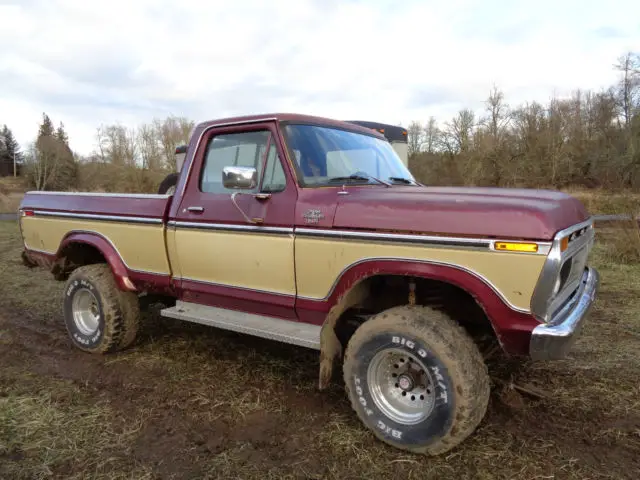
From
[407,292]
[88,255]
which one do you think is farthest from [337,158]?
[88,255]

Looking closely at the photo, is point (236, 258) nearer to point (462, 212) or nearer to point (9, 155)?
point (462, 212)

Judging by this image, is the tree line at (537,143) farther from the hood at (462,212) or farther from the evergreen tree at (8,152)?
the evergreen tree at (8,152)

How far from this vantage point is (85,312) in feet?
15.9

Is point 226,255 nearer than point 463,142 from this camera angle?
Yes

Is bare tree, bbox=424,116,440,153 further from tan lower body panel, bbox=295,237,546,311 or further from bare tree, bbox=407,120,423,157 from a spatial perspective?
tan lower body panel, bbox=295,237,546,311

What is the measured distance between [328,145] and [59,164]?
44.5 m

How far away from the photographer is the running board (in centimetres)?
331

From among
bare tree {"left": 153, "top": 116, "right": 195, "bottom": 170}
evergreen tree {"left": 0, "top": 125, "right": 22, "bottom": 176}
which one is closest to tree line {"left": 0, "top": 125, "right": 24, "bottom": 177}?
→ evergreen tree {"left": 0, "top": 125, "right": 22, "bottom": 176}

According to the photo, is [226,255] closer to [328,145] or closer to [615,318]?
[328,145]

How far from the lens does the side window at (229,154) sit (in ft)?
12.1

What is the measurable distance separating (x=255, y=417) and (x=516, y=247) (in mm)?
2135

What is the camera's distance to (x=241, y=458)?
114 inches

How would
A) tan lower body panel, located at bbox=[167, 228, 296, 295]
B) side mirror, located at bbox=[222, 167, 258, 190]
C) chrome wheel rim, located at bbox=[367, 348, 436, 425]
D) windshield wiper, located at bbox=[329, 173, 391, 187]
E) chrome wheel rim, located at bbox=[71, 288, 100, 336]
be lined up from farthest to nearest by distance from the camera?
chrome wheel rim, located at bbox=[71, 288, 100, 336]
windshield wiper, located at bbox=[329, 173, 391, 187]
tan lower body panel, located at bbox=[167, 228, 296, 295]
side mirror, located at bbox=[222, 167, 258, 190]
chrome wheel rim, located at bbox=[367, 348, 436, 425]

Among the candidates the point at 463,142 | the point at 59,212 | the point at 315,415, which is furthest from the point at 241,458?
the point at 463,142
